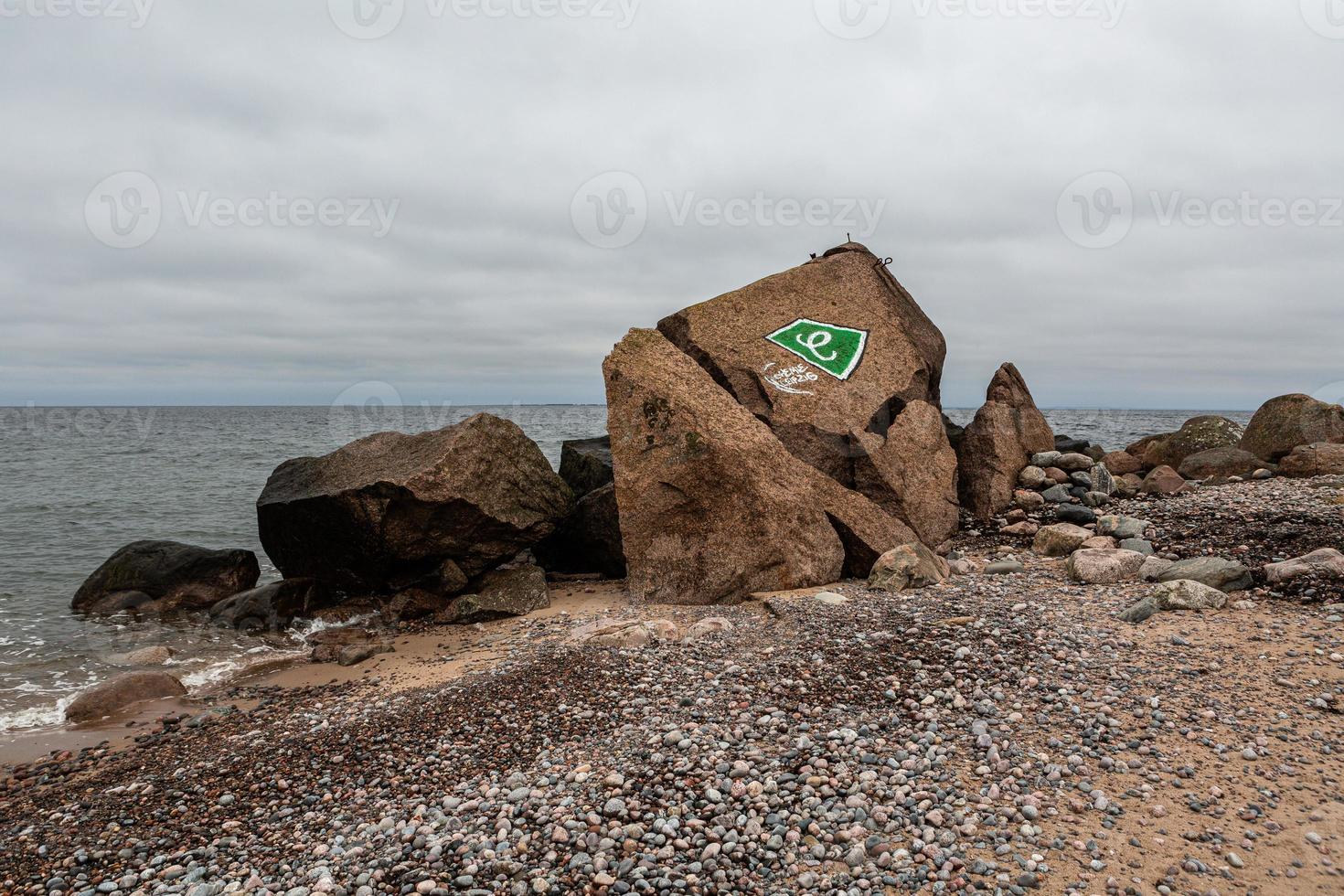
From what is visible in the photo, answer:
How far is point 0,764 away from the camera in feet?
23.3

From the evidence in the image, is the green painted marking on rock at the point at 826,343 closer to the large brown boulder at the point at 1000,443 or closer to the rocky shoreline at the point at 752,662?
the rocky shoreline at the point at 752,662

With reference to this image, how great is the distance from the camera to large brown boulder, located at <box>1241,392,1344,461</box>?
16.2 meters

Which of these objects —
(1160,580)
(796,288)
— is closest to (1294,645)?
(1160,580)

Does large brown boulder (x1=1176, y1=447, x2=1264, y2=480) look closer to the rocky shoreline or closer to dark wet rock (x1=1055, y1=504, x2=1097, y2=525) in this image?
the rocky shoreline

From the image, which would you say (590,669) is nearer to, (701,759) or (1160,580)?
(701,759)

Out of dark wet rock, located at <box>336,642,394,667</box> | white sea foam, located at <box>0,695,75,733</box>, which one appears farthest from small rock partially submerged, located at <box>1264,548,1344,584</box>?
white sea foam, located at <box>0,695,75,733</box>

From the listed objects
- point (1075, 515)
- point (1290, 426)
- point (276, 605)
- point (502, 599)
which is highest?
point (1290, 426)

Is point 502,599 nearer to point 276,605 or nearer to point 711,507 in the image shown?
point 711,507

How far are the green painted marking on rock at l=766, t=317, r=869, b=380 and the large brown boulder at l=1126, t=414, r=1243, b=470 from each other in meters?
9.89

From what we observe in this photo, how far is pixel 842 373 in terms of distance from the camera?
1195 cm

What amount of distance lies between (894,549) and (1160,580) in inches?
116

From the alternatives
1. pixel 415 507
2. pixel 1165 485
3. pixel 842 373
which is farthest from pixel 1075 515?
pixel 415 507

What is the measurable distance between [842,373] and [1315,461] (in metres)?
10.1

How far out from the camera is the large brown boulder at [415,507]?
10.6 metres
